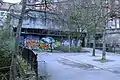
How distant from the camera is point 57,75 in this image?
49.8 ft

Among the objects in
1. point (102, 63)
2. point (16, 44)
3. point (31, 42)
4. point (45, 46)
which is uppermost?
point (16, 44)

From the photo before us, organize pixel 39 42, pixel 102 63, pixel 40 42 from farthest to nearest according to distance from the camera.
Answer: pixel 39 42 → pixel 40 42 → pixel 102 63

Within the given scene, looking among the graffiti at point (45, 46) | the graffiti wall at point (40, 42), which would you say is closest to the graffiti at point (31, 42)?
the graffiti wall at point (40, 42)

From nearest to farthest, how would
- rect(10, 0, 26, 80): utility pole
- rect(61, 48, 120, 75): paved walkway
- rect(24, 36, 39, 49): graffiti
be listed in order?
rect(10, 0, 26, 80): utility pole
rect(61, 48, 120, 75): paved walkway
rect(24, 36, 39, 49): graffiti

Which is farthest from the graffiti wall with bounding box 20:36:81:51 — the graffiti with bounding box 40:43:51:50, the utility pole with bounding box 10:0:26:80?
the utility pole with bounding box 10:0:26:80

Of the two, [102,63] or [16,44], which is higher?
[16,44]

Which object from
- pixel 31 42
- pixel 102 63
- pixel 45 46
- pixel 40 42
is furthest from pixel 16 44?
pixel 31 42

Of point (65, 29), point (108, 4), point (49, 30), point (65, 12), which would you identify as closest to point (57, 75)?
point (108, 4)

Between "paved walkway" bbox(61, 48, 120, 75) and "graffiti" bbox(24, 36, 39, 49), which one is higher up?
"graffiti" bbox(24, 36, 39, 49)

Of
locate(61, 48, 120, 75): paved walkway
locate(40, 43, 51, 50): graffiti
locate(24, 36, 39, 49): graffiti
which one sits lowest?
locate(61, 48, 120, 75): paved walkway

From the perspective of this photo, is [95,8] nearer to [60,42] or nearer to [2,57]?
[2,57]

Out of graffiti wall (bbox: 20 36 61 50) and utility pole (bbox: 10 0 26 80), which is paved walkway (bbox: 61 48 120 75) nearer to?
utility pole (bbox: 10 0 26 80)

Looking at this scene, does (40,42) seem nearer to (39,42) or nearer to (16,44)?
(39,42)

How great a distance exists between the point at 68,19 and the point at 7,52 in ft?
74.6
